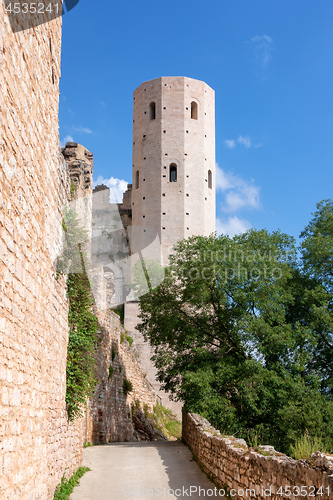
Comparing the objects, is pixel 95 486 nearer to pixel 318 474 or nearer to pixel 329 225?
pixel 318 474

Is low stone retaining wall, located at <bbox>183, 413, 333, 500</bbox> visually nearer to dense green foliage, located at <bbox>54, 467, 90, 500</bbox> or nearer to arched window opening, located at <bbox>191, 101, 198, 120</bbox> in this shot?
dense green foliage, located at <bbox>54, 467, 90, 500</bbox>

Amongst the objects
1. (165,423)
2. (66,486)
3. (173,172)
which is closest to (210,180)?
(173,172)

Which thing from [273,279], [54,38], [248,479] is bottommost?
[248,479]

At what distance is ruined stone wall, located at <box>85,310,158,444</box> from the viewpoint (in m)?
17.0

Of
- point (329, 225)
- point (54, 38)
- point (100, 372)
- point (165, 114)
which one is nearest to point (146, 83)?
point (165, 114)

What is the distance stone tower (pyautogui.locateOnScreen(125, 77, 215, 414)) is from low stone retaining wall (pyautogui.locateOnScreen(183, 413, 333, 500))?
27081 millimetres

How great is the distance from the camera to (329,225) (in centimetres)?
1953

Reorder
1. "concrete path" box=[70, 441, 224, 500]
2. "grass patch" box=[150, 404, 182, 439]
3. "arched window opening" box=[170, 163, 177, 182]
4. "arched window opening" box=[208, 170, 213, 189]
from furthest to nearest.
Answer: "arched window opening" box=[208, 170, 213, 189] → "arched window opening" box=[170, 163, 177, 182] → "grass patch" box=[150, 404, 182, 439] → "concrete path" box=[70, 441, 224, 500]

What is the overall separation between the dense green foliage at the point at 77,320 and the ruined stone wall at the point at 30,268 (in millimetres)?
622

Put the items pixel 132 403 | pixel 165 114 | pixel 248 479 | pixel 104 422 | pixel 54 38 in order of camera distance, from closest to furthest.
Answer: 1. pixel 248 479
2. pixel 54 38
3. pixel 104 422
4. pixel 132 403
5. pixel 165 114

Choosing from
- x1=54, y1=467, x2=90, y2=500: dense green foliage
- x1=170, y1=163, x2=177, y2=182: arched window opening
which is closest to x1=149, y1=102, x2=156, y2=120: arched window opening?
x1=170, y1=163, x2=177, y2=182: arched window opening

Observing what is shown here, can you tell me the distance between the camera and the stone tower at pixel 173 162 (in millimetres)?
37344

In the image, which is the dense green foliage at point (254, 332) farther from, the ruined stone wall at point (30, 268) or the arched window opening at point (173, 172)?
the arched window opening at point (173, 172)

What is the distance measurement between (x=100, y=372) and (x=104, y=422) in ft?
5.21
